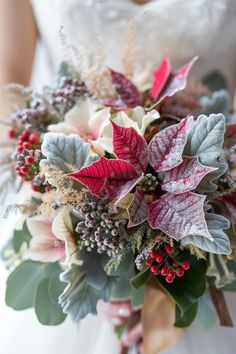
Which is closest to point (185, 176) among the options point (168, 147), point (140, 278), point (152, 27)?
point (168, 147)

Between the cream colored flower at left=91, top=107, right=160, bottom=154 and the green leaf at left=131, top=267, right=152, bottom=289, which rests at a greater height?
the cream colored flower at left=91, top=107, right=160, bottom=154

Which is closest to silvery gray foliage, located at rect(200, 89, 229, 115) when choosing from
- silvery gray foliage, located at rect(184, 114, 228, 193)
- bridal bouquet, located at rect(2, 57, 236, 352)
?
bridal bouquet, located at rect(2, 57, 236, 352)

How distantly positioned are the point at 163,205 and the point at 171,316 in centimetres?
24

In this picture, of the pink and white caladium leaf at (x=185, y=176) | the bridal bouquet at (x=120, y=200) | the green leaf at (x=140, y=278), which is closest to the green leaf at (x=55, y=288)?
the bridal bouquet at (x=120, y=200)

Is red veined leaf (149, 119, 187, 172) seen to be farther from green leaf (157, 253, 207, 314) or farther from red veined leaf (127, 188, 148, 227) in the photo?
green leaf (157, 253, 207, 314)

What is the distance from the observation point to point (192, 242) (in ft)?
1.48

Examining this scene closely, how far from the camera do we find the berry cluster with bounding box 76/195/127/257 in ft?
1.50

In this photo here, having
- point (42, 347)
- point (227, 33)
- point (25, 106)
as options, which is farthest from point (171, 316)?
point (227, 33)

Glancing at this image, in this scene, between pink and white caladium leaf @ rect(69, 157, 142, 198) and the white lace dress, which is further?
the white lace dress

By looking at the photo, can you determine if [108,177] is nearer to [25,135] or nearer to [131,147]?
[131,147]

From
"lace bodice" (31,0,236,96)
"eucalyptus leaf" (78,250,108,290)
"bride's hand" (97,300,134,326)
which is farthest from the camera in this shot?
"lace bodice" (31,0,236,96)

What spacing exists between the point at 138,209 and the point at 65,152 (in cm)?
10

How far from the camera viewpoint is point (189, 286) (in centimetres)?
55

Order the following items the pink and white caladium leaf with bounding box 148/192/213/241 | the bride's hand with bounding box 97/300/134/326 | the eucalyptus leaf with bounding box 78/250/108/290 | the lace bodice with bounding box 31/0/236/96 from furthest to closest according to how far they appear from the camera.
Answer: the lace bodice with bounding box 31/0/236/96, the bride's hand with bounding box 97/300/134/326, the eucalyptus leaf with bounding box 78/250/108/290, the pink and white caladium leaf with bounding box 148/192/213/241
